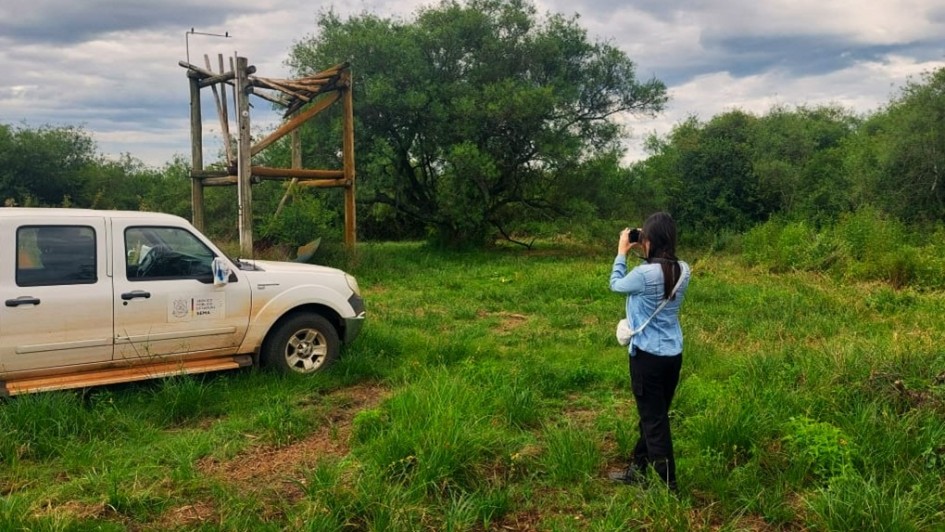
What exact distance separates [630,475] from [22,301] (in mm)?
4815

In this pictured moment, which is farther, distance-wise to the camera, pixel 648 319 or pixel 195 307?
pixel 195 307

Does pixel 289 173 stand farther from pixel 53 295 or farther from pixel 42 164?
pixel 42 164

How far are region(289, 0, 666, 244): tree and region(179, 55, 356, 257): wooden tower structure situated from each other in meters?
2.69

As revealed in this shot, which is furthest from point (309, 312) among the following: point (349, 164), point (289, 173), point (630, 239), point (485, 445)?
point (349, 164)

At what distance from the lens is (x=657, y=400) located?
159 inches

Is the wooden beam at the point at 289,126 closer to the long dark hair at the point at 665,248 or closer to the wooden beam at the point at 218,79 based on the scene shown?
the wooden beam at the point at 218,79

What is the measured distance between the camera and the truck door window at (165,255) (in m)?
5.80

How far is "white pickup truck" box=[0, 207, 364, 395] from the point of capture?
17.4 ft

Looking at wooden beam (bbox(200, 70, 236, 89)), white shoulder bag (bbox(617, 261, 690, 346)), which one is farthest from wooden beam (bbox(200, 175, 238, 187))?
white shoulder bag (bbox(617, 261, 690, 346))

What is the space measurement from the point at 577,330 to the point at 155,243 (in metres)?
5.42

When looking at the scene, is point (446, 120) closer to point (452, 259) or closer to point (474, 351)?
point (452, 259)

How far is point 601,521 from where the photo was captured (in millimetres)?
3684

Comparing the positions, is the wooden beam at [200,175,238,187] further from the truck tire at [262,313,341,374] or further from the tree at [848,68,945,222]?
the tree at [848,68,945,222]

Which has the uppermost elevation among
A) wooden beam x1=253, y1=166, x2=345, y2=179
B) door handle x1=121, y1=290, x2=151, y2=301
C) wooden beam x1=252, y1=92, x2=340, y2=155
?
wooden beam x1=252, y1=92, x2=340, y2=155
